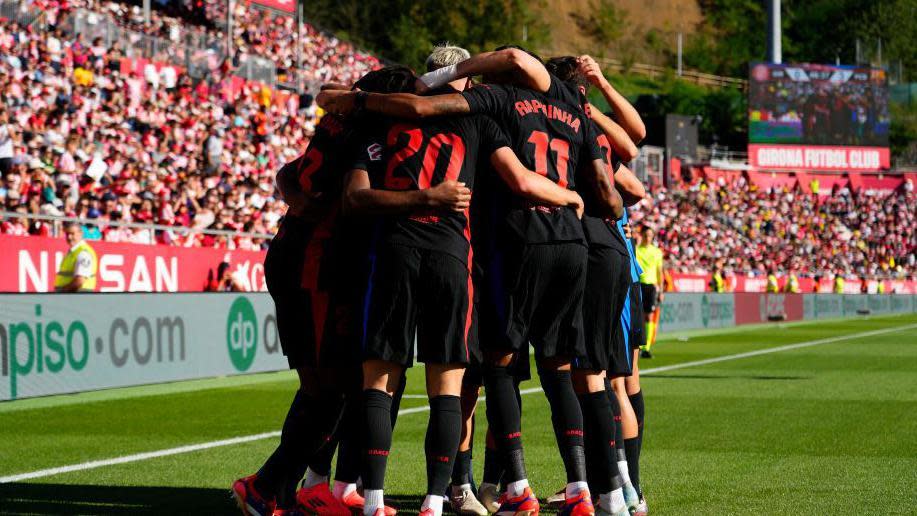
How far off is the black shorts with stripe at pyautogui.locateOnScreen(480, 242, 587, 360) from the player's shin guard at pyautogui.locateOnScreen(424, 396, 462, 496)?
0.47 meters

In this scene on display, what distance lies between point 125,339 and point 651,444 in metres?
6.62

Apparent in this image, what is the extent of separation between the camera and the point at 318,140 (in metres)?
6.37

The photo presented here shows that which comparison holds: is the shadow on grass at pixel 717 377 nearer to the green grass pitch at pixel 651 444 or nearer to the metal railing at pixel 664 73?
the green grass pitch at pixel 651 444

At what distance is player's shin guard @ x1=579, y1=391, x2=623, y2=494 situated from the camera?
628 cm

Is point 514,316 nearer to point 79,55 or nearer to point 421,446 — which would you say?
point 421,446

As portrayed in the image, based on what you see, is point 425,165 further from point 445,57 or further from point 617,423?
point 617,423

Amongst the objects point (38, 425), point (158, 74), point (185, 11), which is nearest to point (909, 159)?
point (185, 11)

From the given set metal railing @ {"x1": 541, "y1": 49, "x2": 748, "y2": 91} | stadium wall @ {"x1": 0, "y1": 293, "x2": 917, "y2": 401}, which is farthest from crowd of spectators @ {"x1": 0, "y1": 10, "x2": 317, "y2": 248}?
metal railing @ {"x1": 541, "y1": 49, "x2": 748, "y2": 91}

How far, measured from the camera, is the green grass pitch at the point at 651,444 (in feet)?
23.6

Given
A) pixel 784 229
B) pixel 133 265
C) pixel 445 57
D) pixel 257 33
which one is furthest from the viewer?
pixel 784 229

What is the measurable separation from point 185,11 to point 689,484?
3911 cm

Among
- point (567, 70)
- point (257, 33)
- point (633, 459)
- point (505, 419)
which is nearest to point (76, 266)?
point (633, 459)

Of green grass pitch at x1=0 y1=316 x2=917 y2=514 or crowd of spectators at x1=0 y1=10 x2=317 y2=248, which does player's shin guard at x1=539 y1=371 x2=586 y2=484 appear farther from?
crowd of spectators at x1=0 y1=10 x2=317 y2=248

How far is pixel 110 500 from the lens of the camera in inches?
280
